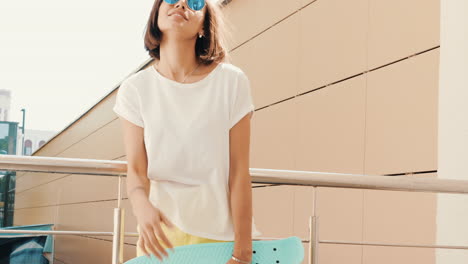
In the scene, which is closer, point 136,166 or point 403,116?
point 136,166

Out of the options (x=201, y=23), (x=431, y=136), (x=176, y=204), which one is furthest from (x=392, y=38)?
(x=176, y=204)

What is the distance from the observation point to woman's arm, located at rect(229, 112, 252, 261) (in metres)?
1.19

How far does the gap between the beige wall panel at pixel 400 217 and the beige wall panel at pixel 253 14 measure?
225 centimetres

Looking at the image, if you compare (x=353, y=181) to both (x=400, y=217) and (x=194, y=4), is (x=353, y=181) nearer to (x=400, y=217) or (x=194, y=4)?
(x=194, y=4)

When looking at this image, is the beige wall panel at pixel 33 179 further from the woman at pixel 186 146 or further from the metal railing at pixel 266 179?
the woman at pixel 186 146

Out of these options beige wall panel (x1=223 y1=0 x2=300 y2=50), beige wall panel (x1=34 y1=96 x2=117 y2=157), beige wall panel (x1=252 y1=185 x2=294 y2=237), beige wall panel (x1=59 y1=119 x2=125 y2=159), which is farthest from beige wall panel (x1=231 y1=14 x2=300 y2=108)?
beige wall panel (x1=34 y1=96 x2=117 y2=157)

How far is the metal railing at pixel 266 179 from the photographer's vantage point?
5.64 feet

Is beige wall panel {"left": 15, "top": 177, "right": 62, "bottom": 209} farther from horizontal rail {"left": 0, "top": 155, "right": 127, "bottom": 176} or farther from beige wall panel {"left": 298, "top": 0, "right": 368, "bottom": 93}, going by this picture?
horizontal rail {"left": 0, "top": 155, "right": 127, "bottom": 176}

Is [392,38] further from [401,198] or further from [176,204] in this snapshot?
[176,204]

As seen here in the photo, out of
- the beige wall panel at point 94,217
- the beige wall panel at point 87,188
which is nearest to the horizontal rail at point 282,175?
the beige wall panel at point 94,217

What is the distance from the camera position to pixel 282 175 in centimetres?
196

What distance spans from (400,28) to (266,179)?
2236 millimetres

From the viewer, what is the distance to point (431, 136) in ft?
11.2

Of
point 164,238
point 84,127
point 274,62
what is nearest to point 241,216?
point 164,238
